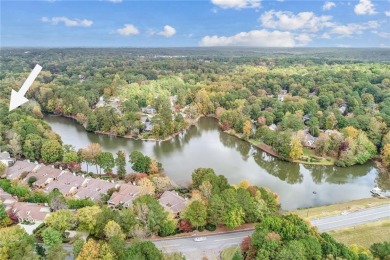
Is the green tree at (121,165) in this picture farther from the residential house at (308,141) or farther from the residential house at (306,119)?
the residential house at (306,119)

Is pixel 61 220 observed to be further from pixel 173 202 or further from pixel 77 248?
pixel 173 202

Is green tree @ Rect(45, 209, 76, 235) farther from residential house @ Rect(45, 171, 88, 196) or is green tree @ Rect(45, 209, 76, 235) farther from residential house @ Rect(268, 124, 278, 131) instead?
residential house @ Rect(268, 124, 278, 131)

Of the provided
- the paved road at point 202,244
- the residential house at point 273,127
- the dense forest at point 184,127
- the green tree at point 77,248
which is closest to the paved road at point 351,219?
the dense forest at point 184,127

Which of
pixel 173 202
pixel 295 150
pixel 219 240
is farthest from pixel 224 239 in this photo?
pixel 295 150

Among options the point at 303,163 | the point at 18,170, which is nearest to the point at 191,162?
the point at 303,163

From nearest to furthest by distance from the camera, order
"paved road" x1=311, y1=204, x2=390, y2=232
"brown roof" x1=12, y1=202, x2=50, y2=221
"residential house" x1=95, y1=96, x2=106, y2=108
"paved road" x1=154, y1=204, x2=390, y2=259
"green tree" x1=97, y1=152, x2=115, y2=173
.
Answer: "paved road" x1=154, y1=204, x2=390, y2=259 → "brown roof" x1=12, y1=202, x2=50, y2=221 → "paved road" x1=311, y1=204, x2=390, y2=232 → "green tree" x1=97, y1=152, x2=115, y2=173 → "residential house" x1=95, y1=96, x2=106, y2=108

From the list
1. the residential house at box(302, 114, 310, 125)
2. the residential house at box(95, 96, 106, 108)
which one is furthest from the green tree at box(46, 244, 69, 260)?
the residential house at box(95, 96, 106, 108)
